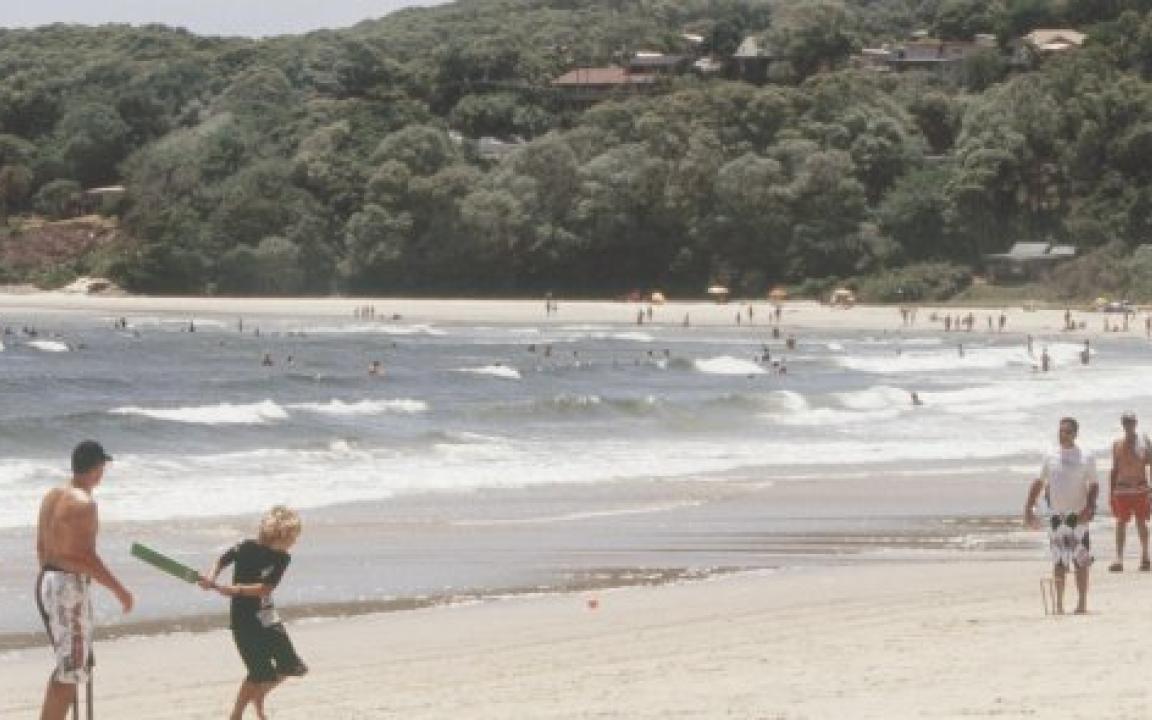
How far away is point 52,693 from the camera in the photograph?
31.9 ft

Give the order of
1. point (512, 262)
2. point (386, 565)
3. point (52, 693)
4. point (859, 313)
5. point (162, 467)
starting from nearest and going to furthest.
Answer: point (52, 693), point (386, 565), point (162, 467), point (859, 313), point (512, 262)

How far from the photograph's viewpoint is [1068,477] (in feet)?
46.0

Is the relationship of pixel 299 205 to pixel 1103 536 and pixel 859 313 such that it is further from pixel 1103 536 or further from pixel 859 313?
pixel 1103 536

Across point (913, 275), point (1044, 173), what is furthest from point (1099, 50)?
point (913, 275)

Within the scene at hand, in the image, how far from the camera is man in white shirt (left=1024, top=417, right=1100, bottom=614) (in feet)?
46.0

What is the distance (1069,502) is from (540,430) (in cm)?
2367

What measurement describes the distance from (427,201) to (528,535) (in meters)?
80.6

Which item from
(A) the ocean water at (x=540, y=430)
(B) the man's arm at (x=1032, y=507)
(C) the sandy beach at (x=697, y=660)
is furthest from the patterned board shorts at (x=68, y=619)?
(A) the ocean water at (x=540, y=430)

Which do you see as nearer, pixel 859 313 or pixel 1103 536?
pixel 1103 536

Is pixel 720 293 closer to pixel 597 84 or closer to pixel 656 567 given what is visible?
pixel 597 84

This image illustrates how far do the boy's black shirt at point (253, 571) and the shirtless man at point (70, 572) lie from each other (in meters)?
0.79

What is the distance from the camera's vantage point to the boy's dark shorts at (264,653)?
10367 mm

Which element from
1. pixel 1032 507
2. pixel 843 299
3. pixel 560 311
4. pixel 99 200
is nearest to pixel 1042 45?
pixel 843 299

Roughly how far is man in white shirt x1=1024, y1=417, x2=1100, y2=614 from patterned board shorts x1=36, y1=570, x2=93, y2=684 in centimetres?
664
